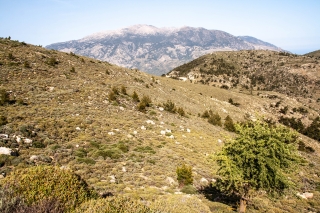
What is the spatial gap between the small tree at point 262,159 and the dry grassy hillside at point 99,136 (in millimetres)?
1006

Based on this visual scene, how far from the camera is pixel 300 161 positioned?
35.5 ft

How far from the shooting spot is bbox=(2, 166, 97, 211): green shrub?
6.31 m

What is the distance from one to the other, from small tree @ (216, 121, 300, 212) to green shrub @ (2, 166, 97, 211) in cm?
727

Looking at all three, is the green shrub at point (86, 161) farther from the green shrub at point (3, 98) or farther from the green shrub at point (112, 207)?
the green shrub at point (3, 98)

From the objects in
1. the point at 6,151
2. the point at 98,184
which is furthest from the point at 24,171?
the point at 6,151

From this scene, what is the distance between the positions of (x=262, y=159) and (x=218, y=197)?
5.04 metres

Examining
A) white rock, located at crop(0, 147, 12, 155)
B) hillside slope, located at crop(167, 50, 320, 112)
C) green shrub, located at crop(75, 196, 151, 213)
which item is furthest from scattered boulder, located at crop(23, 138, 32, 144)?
hillside slope, located at crop(167, 50, 320, 112)

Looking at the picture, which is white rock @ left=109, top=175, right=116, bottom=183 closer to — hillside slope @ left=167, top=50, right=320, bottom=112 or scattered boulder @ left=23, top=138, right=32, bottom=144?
scattered boulder @ left=23, top=138, right=32, bottom=144

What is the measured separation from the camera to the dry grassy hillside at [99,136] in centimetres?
1273

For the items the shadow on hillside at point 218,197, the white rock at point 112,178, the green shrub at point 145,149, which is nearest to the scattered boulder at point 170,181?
the shadow on hillside at point 218,197

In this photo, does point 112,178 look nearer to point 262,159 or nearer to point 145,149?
point 145,149

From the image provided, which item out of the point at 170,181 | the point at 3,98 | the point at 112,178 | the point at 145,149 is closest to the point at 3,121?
the point at 3,98

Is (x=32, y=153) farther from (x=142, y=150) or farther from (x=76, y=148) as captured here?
(x=142, y=150)

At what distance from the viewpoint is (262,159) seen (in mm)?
10406
